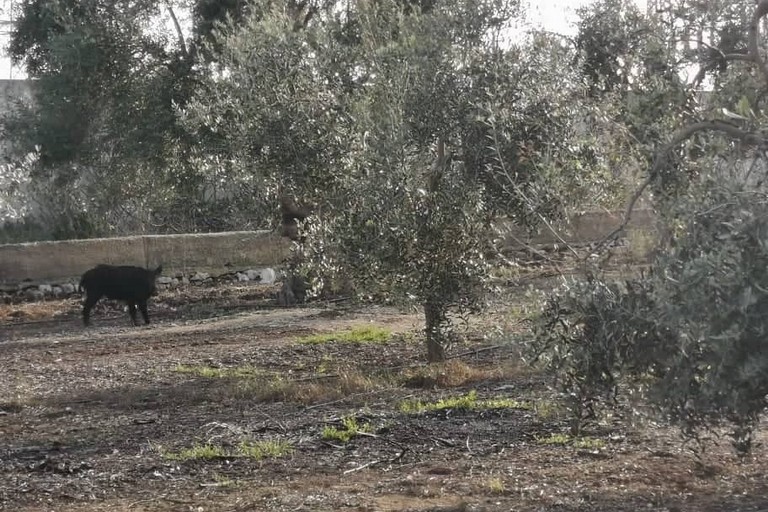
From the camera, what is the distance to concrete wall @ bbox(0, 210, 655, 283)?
59.5ft

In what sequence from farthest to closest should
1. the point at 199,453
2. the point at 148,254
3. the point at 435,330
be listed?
the point at 148,254
the point at 435,330
the point at 199,453

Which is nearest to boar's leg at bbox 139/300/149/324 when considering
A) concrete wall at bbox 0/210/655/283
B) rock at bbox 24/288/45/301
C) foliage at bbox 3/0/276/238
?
foliage at bbox 3/0/276/238

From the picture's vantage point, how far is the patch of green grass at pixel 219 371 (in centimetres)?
1094

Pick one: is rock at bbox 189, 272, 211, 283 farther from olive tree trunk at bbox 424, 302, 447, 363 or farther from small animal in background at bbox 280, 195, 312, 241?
olive tree trunk at bbox 424, 302, 447, 363

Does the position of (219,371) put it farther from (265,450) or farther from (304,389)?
(265,450)

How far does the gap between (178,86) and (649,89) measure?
1321cm

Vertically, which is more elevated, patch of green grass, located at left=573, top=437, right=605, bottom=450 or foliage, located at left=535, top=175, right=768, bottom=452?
foliage, located at left=535, top=175, right=768, bottom=452

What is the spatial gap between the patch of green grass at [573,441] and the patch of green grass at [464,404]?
99cm

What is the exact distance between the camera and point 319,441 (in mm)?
7707

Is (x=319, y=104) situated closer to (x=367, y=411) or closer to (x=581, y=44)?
(x=581, y=44)

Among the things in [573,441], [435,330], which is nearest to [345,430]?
[573,441]

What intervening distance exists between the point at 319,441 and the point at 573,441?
1833 mm

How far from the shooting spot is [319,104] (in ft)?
35.3

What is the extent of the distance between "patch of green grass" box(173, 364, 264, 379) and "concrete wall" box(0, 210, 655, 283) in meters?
6.92
